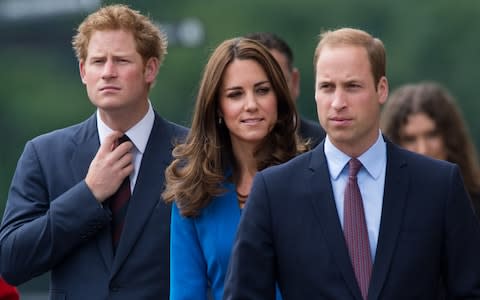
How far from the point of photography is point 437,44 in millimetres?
20500

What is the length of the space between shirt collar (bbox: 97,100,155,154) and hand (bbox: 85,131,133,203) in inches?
A: 2.4

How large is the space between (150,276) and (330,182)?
1.20 metres

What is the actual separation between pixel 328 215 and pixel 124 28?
153 centimetres

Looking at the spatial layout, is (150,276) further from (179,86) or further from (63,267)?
(179,86)

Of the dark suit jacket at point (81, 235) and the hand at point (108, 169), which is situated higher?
the hand at point (108, 169)

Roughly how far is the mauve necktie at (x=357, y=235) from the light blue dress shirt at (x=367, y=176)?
0.03 m

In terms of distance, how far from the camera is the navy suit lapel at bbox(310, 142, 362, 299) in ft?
17.1

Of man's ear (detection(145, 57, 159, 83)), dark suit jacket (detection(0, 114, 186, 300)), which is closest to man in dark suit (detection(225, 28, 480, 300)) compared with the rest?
dark suit jacket (detection(0, 114, 186, 300))

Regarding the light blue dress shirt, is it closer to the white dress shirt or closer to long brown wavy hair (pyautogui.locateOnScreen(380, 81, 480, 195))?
the white dress shirt

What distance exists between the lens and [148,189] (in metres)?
6.38

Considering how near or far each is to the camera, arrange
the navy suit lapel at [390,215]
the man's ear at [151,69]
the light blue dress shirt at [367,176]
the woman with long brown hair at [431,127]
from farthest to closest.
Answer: the woman with long brown hair at [431,127]
the man's ear at [151,69]
the light blue dress shirt at [367,176]
the navy suit lapel at [390,215]

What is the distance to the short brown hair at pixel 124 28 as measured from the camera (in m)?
6.42

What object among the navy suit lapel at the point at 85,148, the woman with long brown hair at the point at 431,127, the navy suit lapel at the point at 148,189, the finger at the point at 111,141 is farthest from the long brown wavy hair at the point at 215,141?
the woman with long brown hair at the point at 431,127

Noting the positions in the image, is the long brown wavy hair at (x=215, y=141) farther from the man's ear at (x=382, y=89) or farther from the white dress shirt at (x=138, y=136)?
the man's ear at (x=382, y=89)
